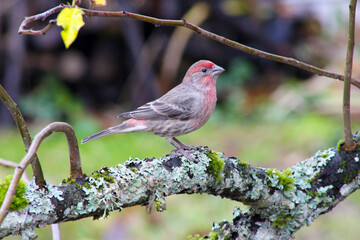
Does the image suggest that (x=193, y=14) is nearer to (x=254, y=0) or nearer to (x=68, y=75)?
(x=254, y=0)

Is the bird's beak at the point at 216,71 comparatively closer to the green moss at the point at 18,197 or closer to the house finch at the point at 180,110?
the house finch at the point at 180,110

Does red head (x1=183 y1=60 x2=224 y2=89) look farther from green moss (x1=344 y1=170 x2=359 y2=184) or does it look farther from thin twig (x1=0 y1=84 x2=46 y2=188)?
thin twig (x1=0 y1=84 x2=46 y2=188)

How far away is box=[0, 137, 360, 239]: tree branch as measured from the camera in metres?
2.34

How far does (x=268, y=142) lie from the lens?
22.7 ft

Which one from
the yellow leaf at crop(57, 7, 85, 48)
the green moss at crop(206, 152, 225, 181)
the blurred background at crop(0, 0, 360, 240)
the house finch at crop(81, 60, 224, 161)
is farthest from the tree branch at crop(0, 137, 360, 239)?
the blurred background at crop(0, 0, 360, 240)

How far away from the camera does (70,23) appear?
2.08m

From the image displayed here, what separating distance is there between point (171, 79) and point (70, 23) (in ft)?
20.8

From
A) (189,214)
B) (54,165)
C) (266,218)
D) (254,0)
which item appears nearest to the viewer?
(266,218)

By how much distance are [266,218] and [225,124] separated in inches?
182

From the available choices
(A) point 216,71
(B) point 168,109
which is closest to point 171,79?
(A) point 216,71

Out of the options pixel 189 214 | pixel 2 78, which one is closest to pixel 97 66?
pixel 2 78

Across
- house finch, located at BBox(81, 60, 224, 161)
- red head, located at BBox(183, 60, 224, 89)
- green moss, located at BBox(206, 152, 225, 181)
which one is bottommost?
green moss, located at BBox(206, 152, 225, 181)

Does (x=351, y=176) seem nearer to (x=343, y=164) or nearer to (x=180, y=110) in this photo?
(x=343, y=164)

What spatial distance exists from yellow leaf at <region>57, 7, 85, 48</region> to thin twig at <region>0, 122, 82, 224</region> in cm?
38
